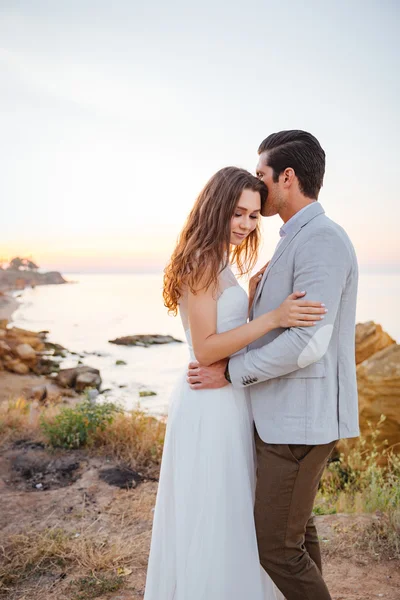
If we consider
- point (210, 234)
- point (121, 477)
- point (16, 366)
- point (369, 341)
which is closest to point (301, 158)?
point (210, 234)

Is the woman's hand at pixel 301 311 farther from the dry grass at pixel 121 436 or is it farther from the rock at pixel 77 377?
the rock at pixel 77 377

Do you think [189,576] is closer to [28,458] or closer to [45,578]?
[45,578]

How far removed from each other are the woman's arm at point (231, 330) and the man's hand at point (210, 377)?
4 cm

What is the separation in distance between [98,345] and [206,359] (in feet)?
78.3

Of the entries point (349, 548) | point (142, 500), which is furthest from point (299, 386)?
point (142, 500)

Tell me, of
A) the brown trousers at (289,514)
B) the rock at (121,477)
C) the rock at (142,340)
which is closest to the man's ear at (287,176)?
the brown trousers at (289,514)

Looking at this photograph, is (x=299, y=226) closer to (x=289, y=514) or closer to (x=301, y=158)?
(x=301, y=158)

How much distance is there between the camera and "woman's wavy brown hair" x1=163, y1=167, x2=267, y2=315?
98.2 inches

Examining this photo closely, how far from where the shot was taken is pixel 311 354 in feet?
7.05

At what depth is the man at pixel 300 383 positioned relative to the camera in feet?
7.09

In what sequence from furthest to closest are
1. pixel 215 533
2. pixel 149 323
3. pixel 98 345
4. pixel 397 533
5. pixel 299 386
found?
1. pixel 149 323
2. pixel 98 345
3. pixel 397 533
4. pixel 215 533
5. pixel 299 386

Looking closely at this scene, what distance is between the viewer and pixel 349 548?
377 cm

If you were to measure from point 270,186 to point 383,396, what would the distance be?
4.96m

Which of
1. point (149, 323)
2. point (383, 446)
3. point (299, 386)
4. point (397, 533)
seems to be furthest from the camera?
point (149, 323)
